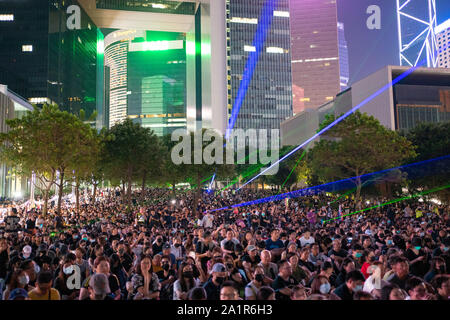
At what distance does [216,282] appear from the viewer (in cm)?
588

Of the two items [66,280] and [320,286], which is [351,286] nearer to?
[320,286]

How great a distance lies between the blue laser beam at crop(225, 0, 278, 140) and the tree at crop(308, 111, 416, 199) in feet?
323

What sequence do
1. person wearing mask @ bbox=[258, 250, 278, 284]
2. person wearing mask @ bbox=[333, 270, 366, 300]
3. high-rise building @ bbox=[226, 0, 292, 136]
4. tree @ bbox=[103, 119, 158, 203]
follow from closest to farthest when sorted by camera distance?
person wearing mask @ bbox=[333, 270, 366, 300]
person wearing mask @ bbox=[258, 250, 278, 284]
tree @ bbox=[103, 119, 158, 203]
high-rise building @ bbox=[226, 0, 292, 136]

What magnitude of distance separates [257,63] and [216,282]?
131 m

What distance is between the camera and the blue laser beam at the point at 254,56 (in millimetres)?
129375

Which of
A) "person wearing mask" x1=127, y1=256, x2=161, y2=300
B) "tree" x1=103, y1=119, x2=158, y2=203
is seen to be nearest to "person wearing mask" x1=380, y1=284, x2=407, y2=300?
"person wearing mask" x1=127, y1=256, x2=161, y2=300

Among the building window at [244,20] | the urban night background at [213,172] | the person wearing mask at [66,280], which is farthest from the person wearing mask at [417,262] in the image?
the building window at [244,20]

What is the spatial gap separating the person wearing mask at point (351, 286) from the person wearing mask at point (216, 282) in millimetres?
1821

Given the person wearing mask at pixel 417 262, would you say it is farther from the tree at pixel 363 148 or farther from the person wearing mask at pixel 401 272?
the tree at pixel 363 148

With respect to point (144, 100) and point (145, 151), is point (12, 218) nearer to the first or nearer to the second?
point (145, 151)

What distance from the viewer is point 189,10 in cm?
11975

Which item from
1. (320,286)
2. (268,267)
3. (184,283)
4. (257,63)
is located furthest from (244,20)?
(320,286)

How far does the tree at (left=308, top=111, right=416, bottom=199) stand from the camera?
92.6ft

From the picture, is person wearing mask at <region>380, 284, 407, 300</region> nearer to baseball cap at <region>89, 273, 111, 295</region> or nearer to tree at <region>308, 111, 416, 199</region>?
baseball cap at <region>89, 273, 111, 295</region>
